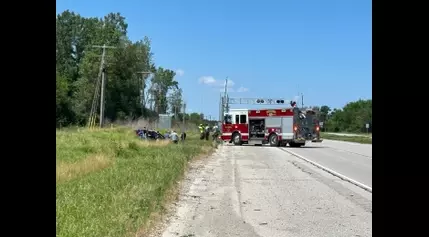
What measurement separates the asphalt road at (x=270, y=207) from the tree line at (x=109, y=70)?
61395 millimetres

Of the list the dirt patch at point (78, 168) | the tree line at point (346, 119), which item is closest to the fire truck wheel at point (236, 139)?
the dirt patch at point (78, 168)

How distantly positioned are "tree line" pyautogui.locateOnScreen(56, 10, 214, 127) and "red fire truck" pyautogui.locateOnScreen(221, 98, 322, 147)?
30623 mm

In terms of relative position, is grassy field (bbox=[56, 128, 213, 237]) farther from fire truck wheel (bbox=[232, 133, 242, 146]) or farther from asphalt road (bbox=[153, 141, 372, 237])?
fire truck wheel (bbox=[232, 133, 242, 146])

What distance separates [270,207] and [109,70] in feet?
258

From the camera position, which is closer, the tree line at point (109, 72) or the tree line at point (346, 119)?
the tree line at point (109, 72)

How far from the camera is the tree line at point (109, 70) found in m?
87.1

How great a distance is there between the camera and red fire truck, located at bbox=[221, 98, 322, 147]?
43.7m

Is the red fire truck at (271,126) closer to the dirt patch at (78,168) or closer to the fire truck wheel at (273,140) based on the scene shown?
the fire truck wheel at (273,140)
